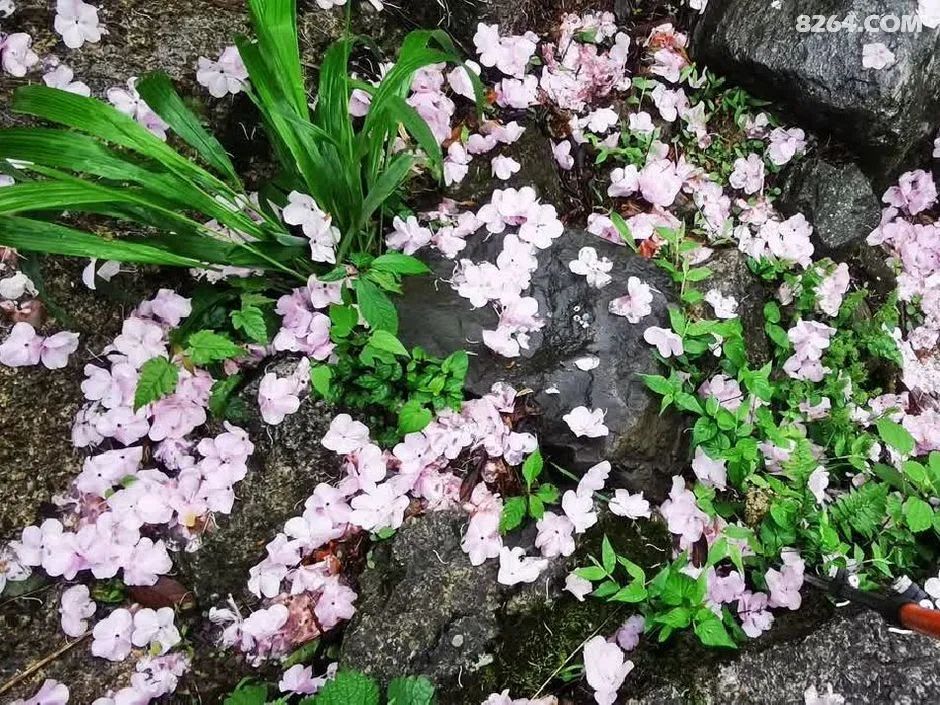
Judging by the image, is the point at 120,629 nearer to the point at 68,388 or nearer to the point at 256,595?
the point at 256,595

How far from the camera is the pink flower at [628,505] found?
2.10 m

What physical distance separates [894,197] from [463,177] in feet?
6.65

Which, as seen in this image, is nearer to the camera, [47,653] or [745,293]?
[47,653]

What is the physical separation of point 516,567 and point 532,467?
302 mm

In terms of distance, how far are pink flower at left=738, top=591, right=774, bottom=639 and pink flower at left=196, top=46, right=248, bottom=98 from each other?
2.41 m

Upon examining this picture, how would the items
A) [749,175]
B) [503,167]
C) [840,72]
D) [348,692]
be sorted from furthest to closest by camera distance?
1. [749,175]
2. [840,72]
3. [503,167]
4. [348,692]

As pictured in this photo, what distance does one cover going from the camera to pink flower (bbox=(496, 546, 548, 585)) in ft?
6.50

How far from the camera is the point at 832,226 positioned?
275 cm

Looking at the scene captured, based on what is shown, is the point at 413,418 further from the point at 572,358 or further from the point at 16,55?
the point at 16,55

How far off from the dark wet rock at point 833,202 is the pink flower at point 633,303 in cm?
104

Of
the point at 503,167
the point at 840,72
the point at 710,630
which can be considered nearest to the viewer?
the point at 710,630

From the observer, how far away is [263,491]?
6.98 feet

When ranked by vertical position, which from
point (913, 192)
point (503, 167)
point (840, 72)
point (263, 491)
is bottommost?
point (263, 491)

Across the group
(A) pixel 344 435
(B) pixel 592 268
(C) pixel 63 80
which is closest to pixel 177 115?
(C) pixel 63 80
